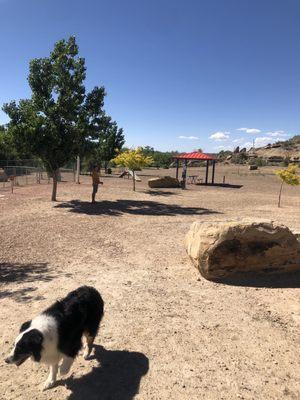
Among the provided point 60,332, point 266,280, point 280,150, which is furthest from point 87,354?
point 280,150

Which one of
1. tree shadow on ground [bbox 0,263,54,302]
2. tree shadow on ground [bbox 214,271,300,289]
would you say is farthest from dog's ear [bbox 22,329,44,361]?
tree shadow on ground [bbox 214,271,300,289]

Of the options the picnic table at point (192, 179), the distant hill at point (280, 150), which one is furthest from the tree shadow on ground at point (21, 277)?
the distant hill at point (280, 150)

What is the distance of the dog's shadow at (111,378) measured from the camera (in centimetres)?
452

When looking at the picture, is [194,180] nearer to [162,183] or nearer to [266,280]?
[162,183]

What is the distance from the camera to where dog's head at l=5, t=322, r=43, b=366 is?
4.14 metres

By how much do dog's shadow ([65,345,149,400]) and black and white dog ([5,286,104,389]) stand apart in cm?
25

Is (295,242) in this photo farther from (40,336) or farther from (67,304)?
(40,336)

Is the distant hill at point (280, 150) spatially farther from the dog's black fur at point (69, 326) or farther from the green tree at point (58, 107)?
the dog's black fur at point (69, 326)

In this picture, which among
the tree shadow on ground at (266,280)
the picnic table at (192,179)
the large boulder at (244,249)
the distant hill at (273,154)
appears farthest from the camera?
the distant hill at (273,154)

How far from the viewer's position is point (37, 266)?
9.22m

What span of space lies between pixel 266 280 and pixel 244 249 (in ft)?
2.81

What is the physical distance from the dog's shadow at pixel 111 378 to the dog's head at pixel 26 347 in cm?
78

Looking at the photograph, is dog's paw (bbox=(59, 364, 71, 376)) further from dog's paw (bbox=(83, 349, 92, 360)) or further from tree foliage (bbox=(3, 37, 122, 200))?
tree foliage (bbox=(3, 37, 122, 200))

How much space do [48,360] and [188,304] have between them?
329cm
